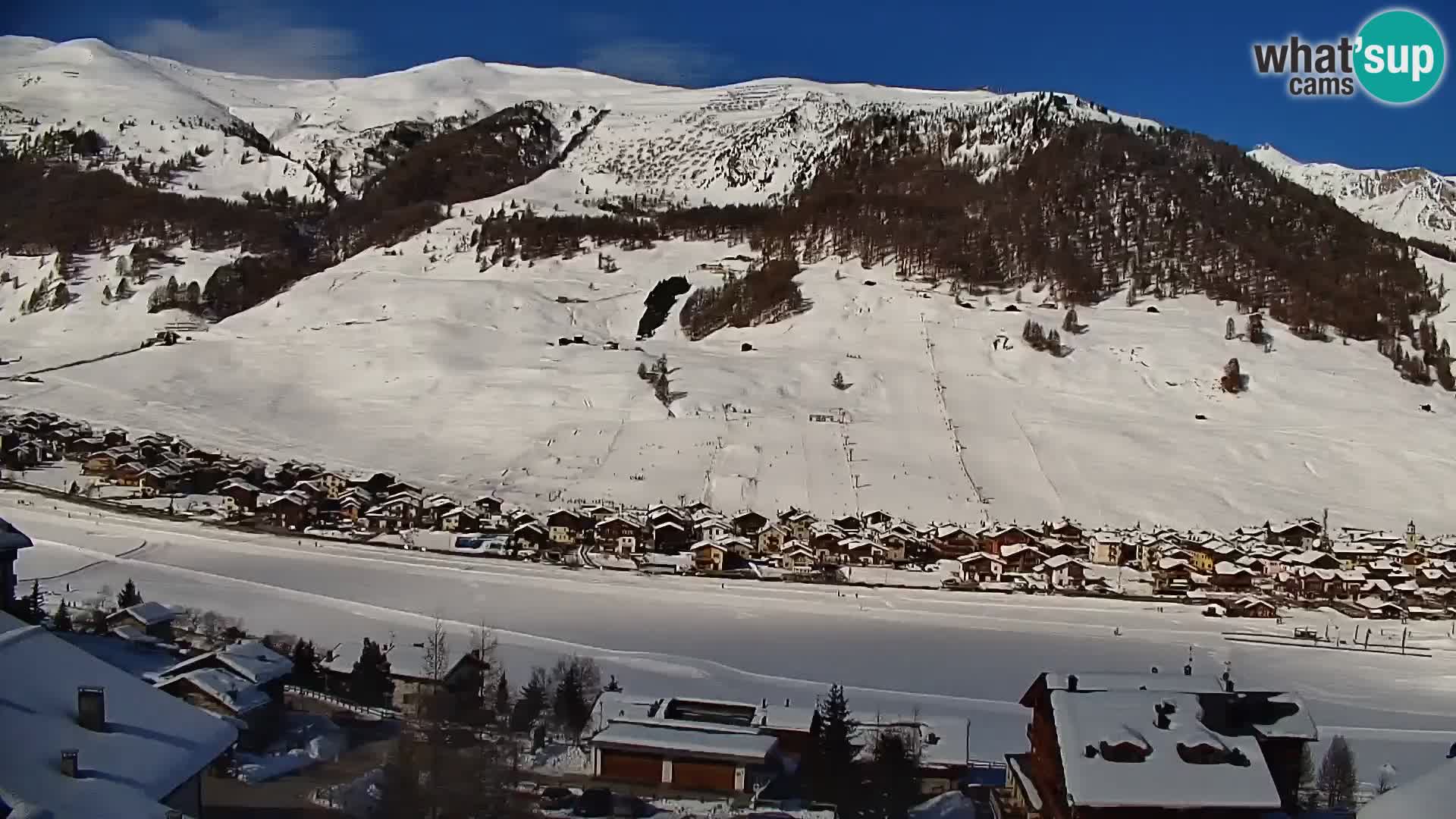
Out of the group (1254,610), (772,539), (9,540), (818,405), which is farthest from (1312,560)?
(9,540)

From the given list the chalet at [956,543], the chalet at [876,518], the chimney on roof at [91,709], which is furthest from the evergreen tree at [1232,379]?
the chimney on roof at [91,709]

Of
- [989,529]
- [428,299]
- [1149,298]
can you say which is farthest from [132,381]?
[1149,298]

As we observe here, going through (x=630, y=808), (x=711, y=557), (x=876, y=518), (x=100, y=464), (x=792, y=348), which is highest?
(x=792, y=348)

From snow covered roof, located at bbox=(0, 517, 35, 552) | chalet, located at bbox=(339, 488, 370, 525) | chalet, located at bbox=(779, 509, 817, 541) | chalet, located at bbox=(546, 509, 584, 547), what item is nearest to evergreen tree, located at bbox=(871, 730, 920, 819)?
snow covered roof, located at bbox=(0, 517, 35, 552)

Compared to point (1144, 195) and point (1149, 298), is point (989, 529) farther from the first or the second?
point (1144, 195)

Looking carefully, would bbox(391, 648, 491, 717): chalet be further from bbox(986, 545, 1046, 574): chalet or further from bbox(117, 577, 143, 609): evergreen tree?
bbox(986, 545, 1046, 574): chalet

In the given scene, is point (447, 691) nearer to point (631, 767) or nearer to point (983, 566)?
point (631, 767)
